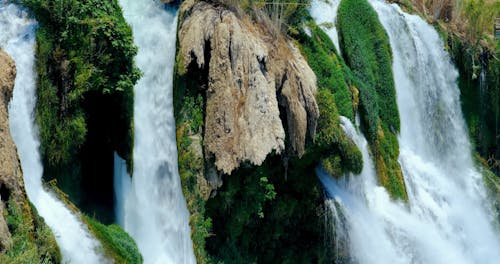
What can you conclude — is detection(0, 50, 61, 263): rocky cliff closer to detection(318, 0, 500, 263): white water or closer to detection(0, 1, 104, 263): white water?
detection(0, 1, 104, 263): white water

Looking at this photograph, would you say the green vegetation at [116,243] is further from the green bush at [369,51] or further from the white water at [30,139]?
the green bush at [369,51]

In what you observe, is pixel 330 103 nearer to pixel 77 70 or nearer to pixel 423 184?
pixel 423 184

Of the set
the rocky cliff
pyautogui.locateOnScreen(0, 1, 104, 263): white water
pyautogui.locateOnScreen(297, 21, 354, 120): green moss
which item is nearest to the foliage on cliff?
pyautogui.locateOnScreen(297, 21, 354, 120): green moss

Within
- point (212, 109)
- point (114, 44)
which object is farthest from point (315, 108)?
point (114, 44)

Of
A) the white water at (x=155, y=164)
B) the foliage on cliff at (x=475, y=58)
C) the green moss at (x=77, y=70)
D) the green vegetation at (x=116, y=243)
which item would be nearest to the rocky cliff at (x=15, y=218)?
the green vegetation at (x=116, y=243)

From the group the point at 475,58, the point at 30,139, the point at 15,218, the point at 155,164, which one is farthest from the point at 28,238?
the point at 475,58

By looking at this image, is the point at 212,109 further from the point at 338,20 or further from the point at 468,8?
the point at 468,8
